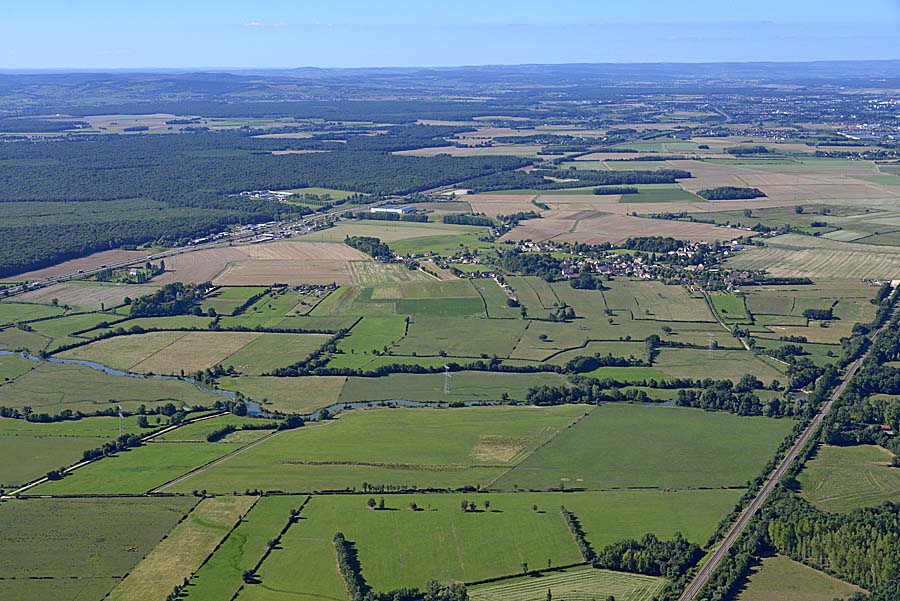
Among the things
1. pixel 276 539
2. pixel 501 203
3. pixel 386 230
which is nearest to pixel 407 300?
pixel 386 230

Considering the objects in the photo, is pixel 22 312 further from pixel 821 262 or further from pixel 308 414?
pixel 821 262

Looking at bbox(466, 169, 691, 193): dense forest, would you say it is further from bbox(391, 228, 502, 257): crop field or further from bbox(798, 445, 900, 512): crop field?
bbox(798, 445, 900, 512): crop field

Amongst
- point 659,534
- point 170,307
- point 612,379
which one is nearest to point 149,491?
point 659,534

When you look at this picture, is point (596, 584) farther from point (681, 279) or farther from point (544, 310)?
point (681, 279)

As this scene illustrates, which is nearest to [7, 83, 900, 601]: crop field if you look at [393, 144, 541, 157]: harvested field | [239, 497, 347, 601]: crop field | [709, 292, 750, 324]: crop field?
[239, 497, 347, 601]: crop field

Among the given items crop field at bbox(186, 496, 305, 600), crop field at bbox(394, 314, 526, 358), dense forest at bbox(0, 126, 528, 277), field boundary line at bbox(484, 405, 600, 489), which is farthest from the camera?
dense forest at bbox(0, 126, 528, 277)

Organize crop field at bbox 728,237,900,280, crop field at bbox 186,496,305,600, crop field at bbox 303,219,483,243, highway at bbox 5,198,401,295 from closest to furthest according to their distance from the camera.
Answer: crop field at bbox 186,496,305,600
crop field at bbox 728,237,900,280
highway at bbox 5,198,401,295
crop field at bbox 303,219,483,243
